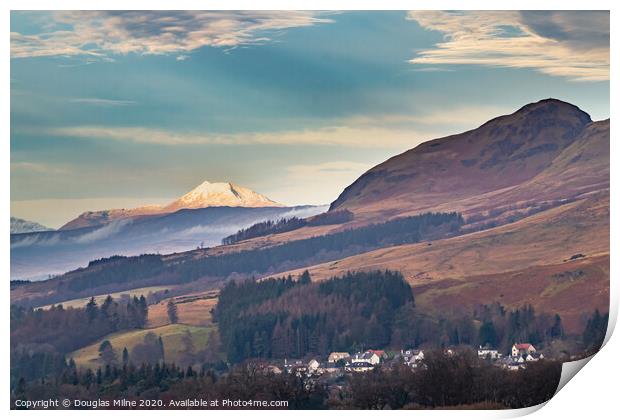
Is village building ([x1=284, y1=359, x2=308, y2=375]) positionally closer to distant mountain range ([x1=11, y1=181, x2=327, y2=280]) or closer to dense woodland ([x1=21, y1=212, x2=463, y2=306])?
dense woodland ([x1=21, y1=212, x2=463, y2=306])

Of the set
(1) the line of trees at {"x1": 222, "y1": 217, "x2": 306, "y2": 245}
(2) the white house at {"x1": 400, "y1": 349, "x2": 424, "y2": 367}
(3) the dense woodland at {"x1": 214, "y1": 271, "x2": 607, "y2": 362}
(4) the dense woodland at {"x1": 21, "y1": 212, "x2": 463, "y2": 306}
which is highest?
(1) the line of trees at {"x1": 222, "y1": 217, "x2": 306, "y2": 245}

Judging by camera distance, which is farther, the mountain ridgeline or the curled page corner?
the mountain ridgeline

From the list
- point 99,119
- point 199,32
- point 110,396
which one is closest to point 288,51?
point 199,32

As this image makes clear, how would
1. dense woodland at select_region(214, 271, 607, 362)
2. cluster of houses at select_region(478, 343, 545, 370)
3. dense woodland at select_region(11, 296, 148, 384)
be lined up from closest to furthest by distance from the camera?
cluster of houses at select_region(478, 343, 545, 370)
dense woodland at select_region(11, 296, 148, 384)
dense woodland at select_region(214, 271, 607, 362)

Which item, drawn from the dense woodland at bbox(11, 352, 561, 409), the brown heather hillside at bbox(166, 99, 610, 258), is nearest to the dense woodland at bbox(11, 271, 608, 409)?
the dense woodland at bbox(11, 352, 561, 409)

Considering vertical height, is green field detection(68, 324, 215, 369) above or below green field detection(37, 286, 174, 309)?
below

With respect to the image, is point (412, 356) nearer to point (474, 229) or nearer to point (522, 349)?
point (522, 349)
